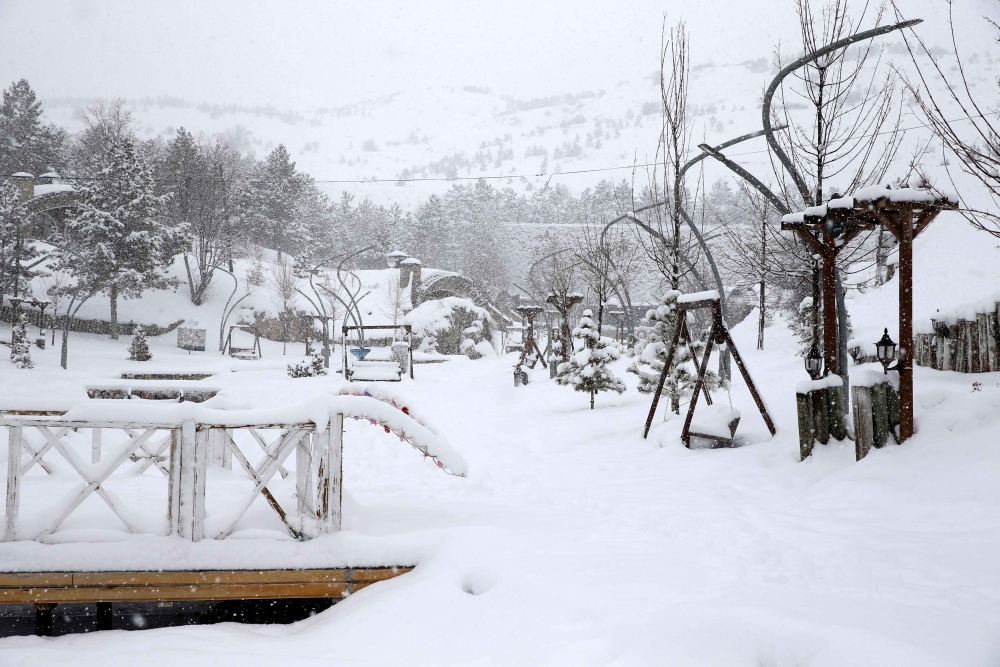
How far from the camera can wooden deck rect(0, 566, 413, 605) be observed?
3592mm

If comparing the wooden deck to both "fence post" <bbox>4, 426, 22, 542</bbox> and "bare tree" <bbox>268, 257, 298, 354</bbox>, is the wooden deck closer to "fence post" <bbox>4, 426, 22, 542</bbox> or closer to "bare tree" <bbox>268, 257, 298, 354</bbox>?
"fence post" <bbox>4, 426, 22, 542</bbox>

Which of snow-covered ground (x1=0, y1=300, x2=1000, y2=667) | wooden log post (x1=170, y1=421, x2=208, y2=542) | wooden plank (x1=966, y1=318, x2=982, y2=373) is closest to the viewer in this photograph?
snow-covered ground (x1=0, y1=300, x2=1000, y2=667)

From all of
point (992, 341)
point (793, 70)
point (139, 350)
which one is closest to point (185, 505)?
point (793, 70)

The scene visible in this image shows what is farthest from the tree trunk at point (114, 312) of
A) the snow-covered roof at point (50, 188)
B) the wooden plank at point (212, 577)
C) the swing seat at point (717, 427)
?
the swing seat at point (717, 427)

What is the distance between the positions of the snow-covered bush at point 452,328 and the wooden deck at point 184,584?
28.1m

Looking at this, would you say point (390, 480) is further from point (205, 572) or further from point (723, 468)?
point (723, 468)

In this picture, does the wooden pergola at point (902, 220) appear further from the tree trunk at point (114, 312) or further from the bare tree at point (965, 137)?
the tree trunk at point (114, 312)

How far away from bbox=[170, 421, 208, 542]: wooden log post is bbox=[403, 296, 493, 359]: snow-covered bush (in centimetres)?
2818

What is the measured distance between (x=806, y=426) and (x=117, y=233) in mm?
29785

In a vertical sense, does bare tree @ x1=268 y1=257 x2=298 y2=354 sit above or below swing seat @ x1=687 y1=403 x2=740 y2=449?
above

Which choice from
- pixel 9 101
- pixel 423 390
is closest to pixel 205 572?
pixel 423 390

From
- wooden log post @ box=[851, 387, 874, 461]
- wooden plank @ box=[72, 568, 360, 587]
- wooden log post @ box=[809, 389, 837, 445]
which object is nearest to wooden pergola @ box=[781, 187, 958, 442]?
wooden log post @ box=[851, 387, 874, 461]

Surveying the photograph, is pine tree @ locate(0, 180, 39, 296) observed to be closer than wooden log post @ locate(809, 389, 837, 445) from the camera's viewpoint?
No

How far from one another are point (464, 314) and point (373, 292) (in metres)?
12.3
